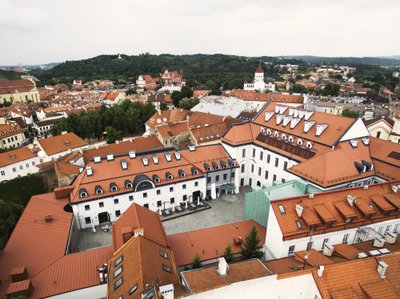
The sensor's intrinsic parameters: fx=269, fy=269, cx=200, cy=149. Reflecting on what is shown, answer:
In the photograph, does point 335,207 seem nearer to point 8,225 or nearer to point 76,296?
point 76,296

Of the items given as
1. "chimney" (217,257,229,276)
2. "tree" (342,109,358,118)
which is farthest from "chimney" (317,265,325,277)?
"tree" (342,109,358,118)

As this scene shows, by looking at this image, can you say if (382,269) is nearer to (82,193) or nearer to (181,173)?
(181,173)

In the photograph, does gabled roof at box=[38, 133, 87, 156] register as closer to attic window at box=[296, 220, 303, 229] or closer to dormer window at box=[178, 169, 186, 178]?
dormer window at box=[178, 169, 186, 178]

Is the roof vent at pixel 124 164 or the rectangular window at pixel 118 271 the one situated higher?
the roof vent at pixel 124 164

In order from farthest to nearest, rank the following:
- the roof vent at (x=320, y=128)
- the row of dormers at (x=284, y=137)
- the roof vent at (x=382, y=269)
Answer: the row of dormers at (x=284, y=137)
the roof vent at (x=320, y=128)
the roof vent at (x=382, y=269)

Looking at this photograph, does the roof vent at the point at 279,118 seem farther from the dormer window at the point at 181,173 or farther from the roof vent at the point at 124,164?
the roof vent at the point at 124,164

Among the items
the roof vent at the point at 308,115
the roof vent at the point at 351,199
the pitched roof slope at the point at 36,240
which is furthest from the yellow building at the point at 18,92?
the roof vent at the point at 351,199

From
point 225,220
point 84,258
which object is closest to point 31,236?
point 84,258

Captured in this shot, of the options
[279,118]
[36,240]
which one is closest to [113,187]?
[36,240]
